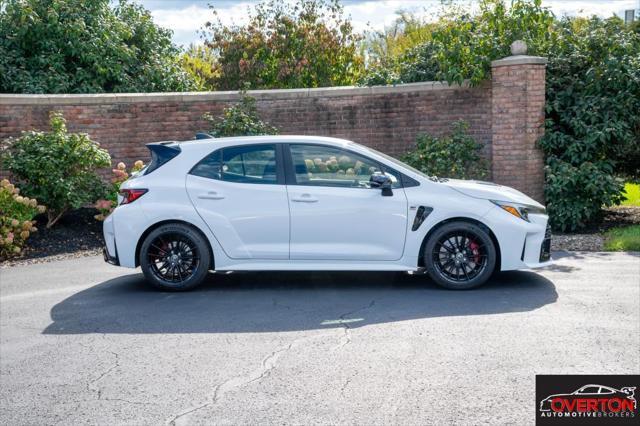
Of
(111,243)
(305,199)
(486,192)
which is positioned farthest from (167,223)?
(486,192)

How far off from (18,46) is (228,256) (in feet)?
33.6

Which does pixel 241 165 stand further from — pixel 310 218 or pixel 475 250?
pixel 475 250

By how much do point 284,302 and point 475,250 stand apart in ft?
6.88

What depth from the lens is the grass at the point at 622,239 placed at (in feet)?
35.8

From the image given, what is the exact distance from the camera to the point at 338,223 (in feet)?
27.5

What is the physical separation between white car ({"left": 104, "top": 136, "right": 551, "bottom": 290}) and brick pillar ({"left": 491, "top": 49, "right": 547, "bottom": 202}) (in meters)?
4.25

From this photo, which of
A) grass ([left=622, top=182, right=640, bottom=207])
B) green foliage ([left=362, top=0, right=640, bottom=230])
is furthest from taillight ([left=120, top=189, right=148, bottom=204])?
grass ([left=622, top=182, right=640, bottom=207])

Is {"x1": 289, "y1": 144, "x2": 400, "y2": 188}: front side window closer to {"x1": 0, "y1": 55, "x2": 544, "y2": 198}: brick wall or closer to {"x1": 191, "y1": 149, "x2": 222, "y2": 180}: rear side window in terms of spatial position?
{"x1": 191, "y1": 149, "x2": 222, "y2": 180}: rear side window

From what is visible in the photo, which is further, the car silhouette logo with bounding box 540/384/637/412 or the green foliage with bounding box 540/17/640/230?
the green foliage with bounding box 540/17/640/230

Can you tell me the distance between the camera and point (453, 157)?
12922 mm

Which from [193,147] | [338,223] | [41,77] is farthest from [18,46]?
[338,223]

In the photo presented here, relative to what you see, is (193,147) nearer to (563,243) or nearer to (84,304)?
(84,304)

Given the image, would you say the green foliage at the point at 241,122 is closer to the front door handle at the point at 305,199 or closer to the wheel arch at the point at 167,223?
the wheel arch at the point at 167,223

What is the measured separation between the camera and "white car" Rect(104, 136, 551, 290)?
833cm
